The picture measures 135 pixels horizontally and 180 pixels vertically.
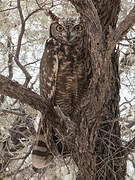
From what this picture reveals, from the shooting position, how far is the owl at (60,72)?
226cm

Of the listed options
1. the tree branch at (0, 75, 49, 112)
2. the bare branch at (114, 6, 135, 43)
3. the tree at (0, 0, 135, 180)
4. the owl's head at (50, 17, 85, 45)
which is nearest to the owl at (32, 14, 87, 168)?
the owl's head at (50, 17, 85, 45)

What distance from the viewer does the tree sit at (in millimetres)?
1438

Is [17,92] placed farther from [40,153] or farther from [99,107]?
[40,153]

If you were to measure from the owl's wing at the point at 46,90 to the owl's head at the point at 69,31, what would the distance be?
9cm

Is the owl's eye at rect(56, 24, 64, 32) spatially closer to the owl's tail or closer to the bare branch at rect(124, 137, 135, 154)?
the owl's tail

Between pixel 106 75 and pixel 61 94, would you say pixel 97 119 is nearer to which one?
pixel 106 75

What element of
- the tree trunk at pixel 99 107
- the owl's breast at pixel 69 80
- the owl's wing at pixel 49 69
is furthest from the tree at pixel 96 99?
the owl's wing at pixel 49 69

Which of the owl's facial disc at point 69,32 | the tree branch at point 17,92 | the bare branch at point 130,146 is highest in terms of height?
the owl's facial disc at point 69,32

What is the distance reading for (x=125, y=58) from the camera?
2.97 m

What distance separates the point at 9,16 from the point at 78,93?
1.45 metres

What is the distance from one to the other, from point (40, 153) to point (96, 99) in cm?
91

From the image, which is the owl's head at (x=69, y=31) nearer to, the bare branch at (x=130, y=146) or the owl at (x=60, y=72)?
the owl at (x=60, y=72)

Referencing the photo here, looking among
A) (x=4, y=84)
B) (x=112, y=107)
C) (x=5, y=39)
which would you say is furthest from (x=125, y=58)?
(x=4, y=84)

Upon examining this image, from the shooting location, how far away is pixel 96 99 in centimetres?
158
